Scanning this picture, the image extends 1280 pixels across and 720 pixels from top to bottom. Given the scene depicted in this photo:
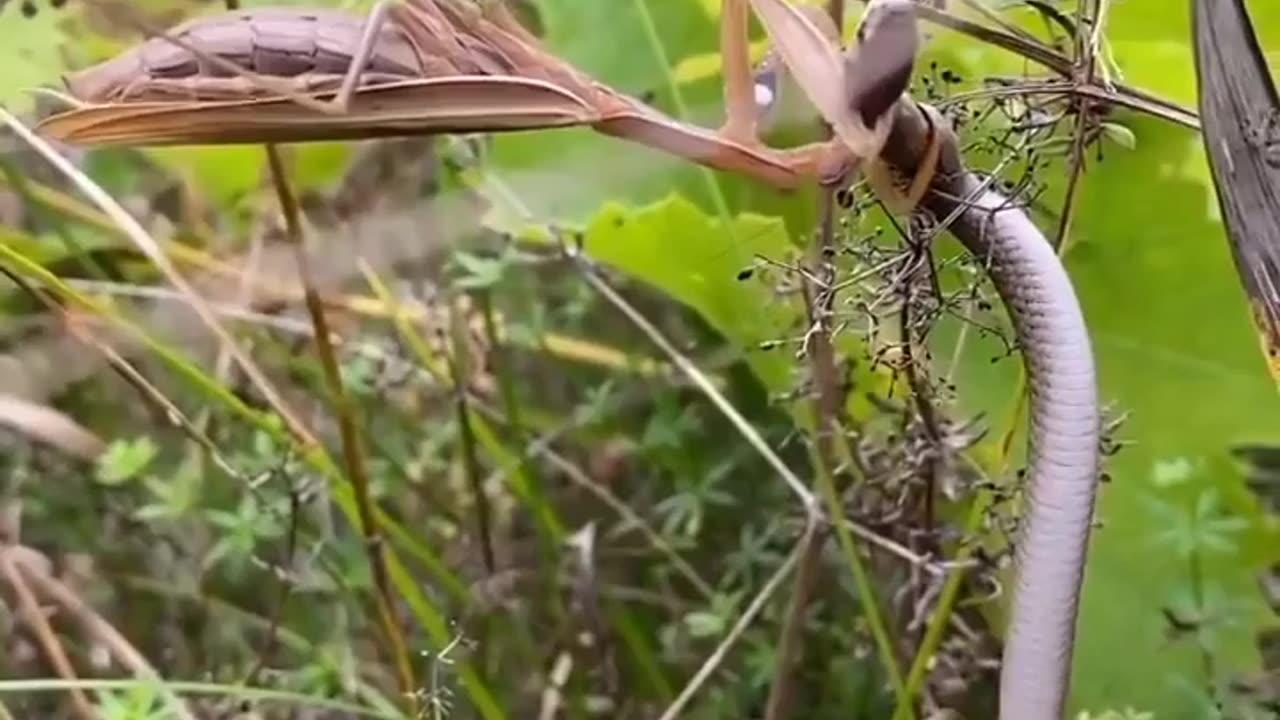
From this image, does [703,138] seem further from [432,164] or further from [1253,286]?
[432,164]

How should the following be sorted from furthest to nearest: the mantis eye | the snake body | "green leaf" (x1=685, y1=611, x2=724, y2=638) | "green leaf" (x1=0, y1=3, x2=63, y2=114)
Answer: "green leaf" (x1=685, y1=611, x2=724, y2=638), "green leaf" (x1=0, y1=3, x2=63, y2=114), the mantis eye, the snake body

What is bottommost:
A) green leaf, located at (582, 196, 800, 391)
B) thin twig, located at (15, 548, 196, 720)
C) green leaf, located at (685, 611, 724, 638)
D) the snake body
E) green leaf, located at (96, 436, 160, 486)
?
green leaf, located at (685, 611, 724, 638)

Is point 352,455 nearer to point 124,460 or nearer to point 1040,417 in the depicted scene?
point 124,460

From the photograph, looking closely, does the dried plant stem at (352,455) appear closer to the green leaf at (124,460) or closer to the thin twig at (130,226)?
the thin twig at (130,226)

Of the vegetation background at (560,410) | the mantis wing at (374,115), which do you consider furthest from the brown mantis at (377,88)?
the vegetation background at (560,410)

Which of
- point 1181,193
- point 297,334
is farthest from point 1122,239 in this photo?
point 297,334

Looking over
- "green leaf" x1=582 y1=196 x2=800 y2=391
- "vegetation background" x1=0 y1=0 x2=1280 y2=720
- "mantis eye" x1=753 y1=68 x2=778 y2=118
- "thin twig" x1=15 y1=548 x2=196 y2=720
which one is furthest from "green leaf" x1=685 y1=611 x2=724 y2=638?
"mantis eye" x1=753 y1=68 x2=778 y2=118

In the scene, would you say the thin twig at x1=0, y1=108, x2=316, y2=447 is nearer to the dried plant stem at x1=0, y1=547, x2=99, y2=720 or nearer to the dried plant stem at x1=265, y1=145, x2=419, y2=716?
the dried plant stem at x1=265, y1=145, x2=419, y2=716
